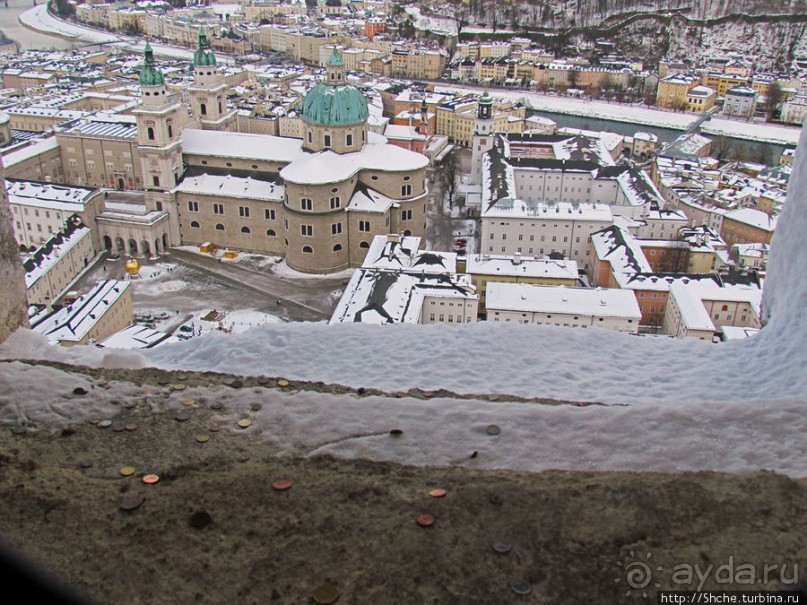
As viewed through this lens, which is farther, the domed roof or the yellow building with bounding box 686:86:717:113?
the yellow building with bounding box 686:86:717:113

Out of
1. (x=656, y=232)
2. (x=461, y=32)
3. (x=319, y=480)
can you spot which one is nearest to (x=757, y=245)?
(x=656, y=232)

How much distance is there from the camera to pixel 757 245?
28.2 meters

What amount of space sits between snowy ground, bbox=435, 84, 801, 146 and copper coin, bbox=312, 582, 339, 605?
55344 mm

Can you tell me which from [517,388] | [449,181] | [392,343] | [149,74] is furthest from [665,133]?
[517,388]

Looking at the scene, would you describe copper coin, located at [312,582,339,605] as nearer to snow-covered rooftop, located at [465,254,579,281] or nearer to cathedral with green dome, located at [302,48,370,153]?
snow-covered rooftop, located at [465,254,579,281]

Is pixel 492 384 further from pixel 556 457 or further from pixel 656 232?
pixel 656 232

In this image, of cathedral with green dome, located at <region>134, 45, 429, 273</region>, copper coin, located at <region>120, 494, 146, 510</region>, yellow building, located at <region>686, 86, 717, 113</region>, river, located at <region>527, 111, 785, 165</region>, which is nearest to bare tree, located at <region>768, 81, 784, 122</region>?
yellow building, located at <region>686, 86, 717, 113</region>

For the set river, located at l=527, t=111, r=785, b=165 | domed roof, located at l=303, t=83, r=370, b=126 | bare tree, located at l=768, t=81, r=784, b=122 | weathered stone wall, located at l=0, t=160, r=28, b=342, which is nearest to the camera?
weathered stone wall, located at l=0, t=160, r=28, b=342

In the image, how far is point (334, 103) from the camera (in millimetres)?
26781

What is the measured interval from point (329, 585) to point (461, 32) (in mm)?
88526

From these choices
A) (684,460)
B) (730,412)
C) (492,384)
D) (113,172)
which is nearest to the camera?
(684,460)

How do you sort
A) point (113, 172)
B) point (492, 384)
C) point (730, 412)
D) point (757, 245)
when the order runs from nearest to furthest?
1. point (730, 412)
2. point (492, 384)
3. point (757, 245)
4. point (113, 172)

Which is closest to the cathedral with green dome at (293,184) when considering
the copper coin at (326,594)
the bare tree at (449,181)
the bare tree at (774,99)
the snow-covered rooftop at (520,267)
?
the snow-covered rooftop at (520,267)

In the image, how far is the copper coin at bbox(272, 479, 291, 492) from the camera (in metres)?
3.64
